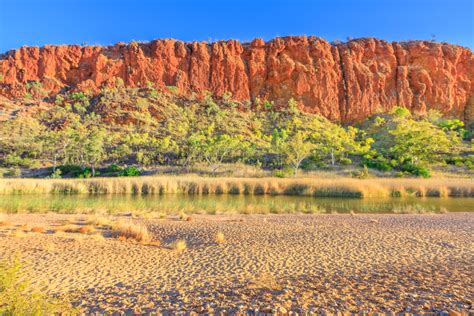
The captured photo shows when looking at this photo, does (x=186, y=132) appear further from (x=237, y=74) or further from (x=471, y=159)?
(x=471, y=159)

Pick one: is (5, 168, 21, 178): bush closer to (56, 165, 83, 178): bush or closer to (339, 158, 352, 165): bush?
(56, 165, 83, 178): bush

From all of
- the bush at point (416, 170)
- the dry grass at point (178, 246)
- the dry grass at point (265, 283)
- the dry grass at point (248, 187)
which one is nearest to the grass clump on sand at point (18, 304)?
the dry grass at point (265, 283)

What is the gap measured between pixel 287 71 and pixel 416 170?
1806 inches

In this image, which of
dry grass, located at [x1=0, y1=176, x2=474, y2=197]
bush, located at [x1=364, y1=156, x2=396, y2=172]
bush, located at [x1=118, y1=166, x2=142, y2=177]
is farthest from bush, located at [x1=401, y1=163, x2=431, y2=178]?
bush, located at [x1=118, y1=166, x2=142, y2=177]

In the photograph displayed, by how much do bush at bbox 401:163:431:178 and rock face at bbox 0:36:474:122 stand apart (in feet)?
118

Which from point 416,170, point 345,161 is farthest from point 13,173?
→ point 416,170

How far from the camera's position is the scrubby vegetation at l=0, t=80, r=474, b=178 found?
44.6 metres

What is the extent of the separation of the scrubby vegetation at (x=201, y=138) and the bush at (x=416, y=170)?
121 mm

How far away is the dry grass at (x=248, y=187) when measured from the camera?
2666cm

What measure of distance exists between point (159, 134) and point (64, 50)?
41.9 meters

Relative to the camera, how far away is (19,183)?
26734 millimetres

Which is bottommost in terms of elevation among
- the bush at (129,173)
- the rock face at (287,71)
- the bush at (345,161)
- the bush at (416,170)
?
the bush at (129,173)

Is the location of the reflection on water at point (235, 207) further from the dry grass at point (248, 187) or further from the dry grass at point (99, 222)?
the dry grass at point (99, 222)

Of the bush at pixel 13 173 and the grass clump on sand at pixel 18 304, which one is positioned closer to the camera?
the grass clump on sand at pixel 18 304
